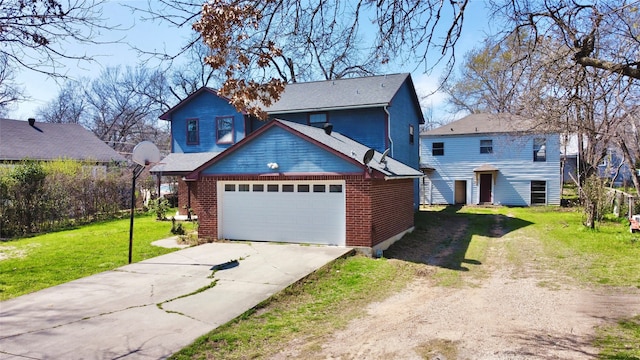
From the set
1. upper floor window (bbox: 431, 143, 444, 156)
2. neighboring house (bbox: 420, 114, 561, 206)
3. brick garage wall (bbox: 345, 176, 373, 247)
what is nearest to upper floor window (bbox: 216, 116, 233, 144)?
brick garage wall (bbox: 345, 176, 373, 247)

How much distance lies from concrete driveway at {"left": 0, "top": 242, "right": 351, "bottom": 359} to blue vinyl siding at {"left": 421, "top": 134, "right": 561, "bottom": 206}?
60.8 ft

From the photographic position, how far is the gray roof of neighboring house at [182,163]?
18.3 metres

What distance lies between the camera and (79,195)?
61.5 feet

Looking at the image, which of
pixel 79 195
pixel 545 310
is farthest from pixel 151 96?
pixel 545 310

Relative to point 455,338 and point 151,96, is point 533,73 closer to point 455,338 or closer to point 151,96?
point 455,338

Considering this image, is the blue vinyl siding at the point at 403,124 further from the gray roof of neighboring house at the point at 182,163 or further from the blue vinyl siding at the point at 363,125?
the gray roof of neighboring house at the point at 182,163

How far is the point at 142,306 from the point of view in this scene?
6598 millimetres

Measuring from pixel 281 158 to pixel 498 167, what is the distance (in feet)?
60.7

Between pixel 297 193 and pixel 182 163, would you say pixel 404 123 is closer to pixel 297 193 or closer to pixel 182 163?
pixel 297 193

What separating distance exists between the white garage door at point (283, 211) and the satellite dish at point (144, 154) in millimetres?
2593

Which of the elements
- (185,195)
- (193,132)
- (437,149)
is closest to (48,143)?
(193,132)

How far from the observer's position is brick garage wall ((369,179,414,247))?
38.1 feet

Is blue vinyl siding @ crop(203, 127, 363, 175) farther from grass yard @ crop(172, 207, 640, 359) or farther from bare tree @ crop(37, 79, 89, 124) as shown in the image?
bare tree @ crop(37, 79, 89, 124)

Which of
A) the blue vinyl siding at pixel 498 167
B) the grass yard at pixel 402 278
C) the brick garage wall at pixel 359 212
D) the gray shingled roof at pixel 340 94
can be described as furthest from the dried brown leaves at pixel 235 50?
the blue vinyl siding at pixel 498 167
